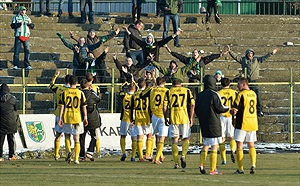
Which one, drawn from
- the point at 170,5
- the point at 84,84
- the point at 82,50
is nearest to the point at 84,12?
the point at 170,5

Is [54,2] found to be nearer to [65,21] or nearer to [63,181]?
[65,21]

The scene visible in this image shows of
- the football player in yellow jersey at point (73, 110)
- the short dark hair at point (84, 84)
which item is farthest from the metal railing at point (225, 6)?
the football player in yellow jersey at point (73, 110)

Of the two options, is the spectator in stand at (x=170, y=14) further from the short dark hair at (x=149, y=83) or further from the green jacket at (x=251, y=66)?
the short dark hair at (x=149, y=83)

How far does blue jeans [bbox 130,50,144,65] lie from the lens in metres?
32.2

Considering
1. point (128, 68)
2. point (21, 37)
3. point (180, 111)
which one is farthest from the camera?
point (21, 37)

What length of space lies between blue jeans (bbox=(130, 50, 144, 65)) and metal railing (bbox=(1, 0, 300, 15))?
7664mm

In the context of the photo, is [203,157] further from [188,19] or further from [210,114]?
[188,19]

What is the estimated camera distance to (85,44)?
3219 centimetres

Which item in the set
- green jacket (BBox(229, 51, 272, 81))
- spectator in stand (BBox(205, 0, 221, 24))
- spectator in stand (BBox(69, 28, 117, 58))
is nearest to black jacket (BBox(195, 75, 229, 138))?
green jacket (BBox(229, 51, 272, 81))

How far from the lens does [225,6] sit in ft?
138

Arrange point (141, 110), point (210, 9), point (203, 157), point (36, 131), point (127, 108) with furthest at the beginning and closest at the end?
point (210, 9)
point (36, 131)
point (127, 108)
point (141, 110)
point (203, 157)

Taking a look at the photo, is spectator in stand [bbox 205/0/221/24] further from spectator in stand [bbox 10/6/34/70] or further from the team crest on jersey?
the team crest on jersey

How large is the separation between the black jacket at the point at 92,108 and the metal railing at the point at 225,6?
1477 cm

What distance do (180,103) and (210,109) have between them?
1921 millimetres
